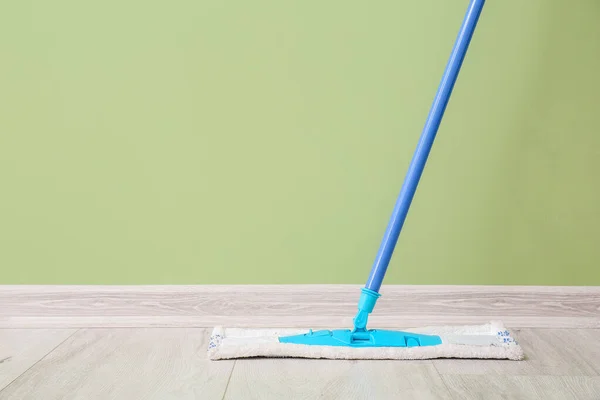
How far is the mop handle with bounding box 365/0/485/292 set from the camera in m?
1.17

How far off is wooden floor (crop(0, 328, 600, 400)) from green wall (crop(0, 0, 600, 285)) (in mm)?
197

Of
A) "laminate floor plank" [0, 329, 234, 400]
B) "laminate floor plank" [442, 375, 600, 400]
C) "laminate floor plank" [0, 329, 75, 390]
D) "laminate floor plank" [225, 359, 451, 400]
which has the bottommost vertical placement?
"laminate floor plank" [0, 329, 75, 390]

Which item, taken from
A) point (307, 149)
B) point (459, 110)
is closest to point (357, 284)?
point (307, 149)

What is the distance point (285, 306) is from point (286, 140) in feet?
1.13

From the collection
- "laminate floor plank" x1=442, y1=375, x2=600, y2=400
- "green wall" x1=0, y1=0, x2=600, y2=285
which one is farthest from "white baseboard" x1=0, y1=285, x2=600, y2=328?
"laminate floor plank" x1=442, y1=375, x2=600, y2=400

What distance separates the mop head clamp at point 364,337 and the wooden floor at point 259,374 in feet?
0.12

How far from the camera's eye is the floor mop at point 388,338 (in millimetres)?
1121

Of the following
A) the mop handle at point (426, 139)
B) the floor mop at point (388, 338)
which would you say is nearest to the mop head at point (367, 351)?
the floor mop at point (388, 338)

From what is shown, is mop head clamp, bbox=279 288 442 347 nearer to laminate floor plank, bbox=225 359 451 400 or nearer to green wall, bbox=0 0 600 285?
laminate floor plank, bbox=225 359 451 400

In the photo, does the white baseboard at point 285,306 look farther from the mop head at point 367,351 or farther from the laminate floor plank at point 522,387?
the laminate floor plank at point 522,387

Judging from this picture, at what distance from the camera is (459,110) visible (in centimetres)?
132

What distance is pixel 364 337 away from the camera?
116 centimetres

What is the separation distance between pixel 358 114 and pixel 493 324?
19.3 inches

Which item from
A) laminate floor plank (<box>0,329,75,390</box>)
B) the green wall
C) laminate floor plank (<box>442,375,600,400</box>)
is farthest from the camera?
the green wall
